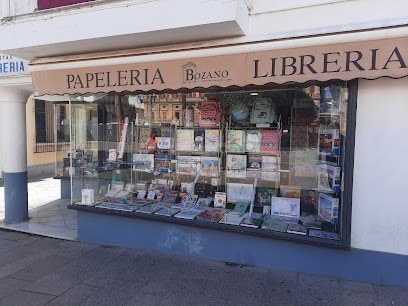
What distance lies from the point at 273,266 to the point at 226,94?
2.51 meters

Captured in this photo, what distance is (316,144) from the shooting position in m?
4.32

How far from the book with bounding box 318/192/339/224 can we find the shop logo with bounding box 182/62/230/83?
1936 millimetres

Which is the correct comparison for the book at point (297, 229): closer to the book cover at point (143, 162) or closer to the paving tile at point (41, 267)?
the book cover at point (143, 162)

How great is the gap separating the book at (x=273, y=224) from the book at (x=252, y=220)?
0.07 metres

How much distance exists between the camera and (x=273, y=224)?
160 inches

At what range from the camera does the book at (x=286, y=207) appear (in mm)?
4375

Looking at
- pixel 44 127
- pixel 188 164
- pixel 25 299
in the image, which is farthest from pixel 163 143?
pixel 44 127

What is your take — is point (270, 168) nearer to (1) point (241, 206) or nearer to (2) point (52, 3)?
(1) point (241, 206)

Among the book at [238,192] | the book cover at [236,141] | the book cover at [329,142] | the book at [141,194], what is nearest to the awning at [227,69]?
the book cover at [329,142]

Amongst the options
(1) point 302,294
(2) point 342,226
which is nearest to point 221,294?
(1) point 302,294

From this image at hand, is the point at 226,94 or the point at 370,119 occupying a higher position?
the point at 226,94

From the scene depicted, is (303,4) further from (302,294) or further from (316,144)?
(302,294)

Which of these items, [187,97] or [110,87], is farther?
[187,97]

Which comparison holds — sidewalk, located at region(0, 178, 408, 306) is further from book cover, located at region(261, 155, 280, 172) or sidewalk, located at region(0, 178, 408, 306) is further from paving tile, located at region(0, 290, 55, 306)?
book cover, located at region(261, 155, 280, 172)
